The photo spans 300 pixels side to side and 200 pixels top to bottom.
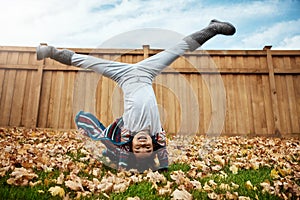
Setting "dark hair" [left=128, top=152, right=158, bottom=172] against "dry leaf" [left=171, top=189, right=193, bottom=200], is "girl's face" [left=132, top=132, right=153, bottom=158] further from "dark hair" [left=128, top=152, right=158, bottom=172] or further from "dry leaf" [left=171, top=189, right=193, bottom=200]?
"dry leaf" [left=171, top=189, right=193, bottom=200]

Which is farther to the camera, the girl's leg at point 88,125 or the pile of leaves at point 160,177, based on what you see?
the girl's leg at point 88,125

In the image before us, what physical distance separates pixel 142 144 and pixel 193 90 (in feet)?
10.7

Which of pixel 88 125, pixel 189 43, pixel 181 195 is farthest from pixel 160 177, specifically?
pixel 189 43

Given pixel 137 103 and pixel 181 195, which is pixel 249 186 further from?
pixel 137 103

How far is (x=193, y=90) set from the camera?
16.0 ft

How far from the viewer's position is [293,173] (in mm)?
2016

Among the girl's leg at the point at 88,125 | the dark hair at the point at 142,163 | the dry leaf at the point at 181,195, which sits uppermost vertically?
the girl's leg at the point at 88,125

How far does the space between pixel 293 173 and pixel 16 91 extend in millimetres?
4623

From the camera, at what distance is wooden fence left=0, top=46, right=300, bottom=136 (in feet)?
15.1

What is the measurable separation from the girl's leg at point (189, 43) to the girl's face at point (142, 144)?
1.84 feet

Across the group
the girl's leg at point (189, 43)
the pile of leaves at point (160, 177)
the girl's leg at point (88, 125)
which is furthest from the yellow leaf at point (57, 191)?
the girl's leg at point (189, 43)

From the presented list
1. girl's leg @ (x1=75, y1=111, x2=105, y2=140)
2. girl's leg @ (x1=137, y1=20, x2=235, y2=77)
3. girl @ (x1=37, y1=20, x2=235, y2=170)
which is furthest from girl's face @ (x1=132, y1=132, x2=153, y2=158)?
girl's leg @ (x1=137, y1=20, x2=235, y2=77)

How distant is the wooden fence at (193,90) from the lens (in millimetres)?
4590

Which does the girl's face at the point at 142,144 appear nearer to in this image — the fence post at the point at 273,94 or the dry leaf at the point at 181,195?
the dry leaf at the point at 181,195
